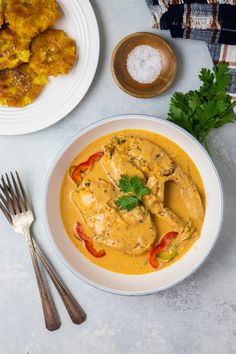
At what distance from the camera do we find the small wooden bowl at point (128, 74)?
10.9 ft

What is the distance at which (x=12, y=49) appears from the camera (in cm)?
317

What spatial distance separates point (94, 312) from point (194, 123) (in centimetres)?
150

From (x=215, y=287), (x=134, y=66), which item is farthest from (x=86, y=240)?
(x=134, y=66)

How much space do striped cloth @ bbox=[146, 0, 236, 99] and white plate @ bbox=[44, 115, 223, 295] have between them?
1.76ft

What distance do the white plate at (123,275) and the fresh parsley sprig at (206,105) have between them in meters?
0.10

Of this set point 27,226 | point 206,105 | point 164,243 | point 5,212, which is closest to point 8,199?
point 5,212

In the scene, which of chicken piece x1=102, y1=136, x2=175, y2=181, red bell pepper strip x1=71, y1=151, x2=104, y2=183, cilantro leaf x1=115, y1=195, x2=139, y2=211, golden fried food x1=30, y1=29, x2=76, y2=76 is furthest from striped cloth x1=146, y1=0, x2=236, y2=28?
cilantro leaf x1=115, y1=195, x2=139, y2=211

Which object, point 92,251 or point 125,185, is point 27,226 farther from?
point 125,185

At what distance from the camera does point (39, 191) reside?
11.4ft

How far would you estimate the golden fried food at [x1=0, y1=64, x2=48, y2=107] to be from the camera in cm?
329

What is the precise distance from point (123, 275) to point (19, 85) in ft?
4.74

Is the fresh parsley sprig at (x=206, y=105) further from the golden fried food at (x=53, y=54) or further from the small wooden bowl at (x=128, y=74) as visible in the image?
the golden fried food at (x=53, y=54)

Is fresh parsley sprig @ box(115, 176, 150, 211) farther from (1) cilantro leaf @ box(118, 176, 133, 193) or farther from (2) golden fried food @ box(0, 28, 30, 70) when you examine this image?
(2) golden fried food @ box(0, 28, 30, 70)

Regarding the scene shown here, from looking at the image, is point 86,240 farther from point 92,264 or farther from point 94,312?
point 94,312
